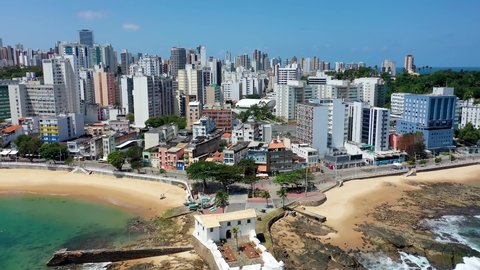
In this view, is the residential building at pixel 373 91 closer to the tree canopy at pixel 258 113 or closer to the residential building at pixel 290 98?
the residential building at pixel 290 98

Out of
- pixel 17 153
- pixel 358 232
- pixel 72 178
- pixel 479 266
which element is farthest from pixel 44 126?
pixel 479 266

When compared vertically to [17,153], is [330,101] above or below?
above

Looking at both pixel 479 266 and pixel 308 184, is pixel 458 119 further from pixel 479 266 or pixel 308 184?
pixel 479 266

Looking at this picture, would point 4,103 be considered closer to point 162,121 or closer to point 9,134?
point 9,134

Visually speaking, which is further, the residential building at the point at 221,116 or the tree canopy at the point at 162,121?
the tree canopy at the point at 162,121

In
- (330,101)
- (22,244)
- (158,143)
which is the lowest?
(22,244)

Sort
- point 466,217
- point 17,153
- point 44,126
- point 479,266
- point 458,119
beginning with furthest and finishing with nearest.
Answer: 1. point 458,119
2. point 44,126
3. point 17,153
4. point 466,217
5. point 479,266

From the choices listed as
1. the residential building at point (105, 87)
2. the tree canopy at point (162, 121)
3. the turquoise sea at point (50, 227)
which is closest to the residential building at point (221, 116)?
the tree canopy at point (162, 121)
